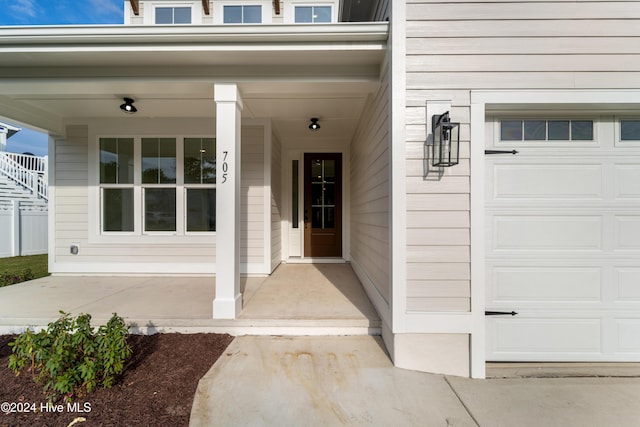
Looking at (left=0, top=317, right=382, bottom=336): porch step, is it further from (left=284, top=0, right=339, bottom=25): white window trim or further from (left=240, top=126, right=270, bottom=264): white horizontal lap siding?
(left=284, top=0, right=339, bottom=25): white window trim

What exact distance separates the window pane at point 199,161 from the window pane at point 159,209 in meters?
0.39

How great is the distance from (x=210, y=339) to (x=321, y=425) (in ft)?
4.36

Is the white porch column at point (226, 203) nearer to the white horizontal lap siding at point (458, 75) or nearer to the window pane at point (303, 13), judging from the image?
the white horizontal lap siding at point (458, 75)

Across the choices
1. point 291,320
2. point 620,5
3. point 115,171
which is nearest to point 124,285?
point 115,171

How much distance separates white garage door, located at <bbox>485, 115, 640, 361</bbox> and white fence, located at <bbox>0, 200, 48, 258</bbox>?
394 inches

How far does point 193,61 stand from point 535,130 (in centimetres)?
310

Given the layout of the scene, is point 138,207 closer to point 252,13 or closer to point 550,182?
point 252,13

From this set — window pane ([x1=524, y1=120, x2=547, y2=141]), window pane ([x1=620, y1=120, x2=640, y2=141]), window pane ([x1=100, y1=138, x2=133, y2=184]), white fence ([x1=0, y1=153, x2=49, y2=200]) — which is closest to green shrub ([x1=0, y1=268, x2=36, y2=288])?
window pane ([x1=100, y1=138, x2=133, y2=184])

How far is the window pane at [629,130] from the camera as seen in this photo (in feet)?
7.26

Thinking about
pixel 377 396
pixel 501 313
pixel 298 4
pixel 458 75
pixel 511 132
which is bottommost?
pixel 377 396

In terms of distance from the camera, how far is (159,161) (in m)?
4.36

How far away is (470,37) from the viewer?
210 centimetres

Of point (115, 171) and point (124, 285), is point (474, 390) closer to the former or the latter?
point (124, 285)

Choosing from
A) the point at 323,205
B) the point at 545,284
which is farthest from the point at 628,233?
the point at 323,205
